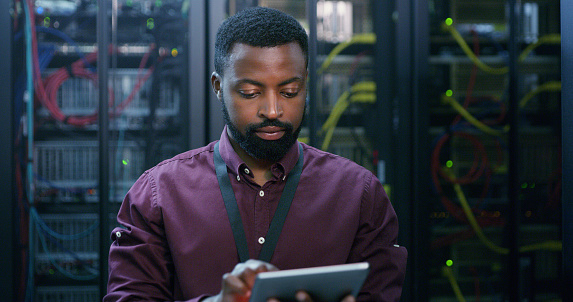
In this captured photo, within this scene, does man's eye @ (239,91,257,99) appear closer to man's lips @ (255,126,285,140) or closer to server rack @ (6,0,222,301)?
man's lips @ (255,126,285,140)

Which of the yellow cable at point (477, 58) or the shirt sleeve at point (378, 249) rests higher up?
the yellow cable at point (477, 58)

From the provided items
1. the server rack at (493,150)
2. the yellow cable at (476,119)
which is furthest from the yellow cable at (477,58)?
the yellow cable at (476,119)

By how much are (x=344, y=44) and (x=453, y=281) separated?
3.60 feet

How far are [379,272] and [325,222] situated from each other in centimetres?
15

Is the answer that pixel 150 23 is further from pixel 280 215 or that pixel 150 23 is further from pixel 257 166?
pixel 280 215

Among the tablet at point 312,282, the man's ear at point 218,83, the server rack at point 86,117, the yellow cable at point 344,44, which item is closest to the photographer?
the tablet at point 312,282

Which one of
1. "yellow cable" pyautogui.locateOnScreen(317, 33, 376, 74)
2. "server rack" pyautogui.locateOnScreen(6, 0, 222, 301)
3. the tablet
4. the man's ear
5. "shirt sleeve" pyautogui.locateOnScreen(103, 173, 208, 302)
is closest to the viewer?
the tablet

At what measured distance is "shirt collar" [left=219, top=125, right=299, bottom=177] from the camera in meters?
1.05

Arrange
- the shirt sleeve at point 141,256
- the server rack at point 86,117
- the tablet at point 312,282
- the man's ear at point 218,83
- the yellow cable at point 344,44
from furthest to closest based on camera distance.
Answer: the yellow cable at point 344,44
the server rack at point 86,117
the man's ear at point 218,83
the shirt sleeve at point 141,256
the tablet at point 312,282

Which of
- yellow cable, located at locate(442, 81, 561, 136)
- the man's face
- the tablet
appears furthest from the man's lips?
yellow cable, located at locate(442, 81, 561, 136)

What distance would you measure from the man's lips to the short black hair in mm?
172

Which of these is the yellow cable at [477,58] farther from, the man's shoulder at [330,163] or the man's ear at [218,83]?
the man's ear at [218,83]

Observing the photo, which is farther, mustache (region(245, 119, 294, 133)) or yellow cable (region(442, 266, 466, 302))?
yellow cable (region(442, 266, 466, 302))

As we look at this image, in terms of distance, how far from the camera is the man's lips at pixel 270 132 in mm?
985
